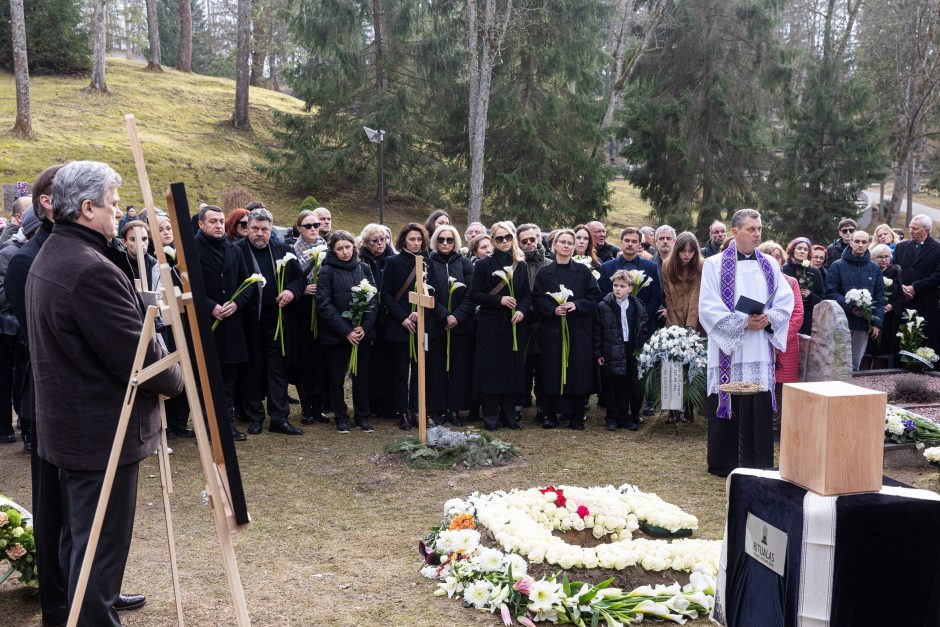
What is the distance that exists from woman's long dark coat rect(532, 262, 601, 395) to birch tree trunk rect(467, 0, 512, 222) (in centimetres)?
1312

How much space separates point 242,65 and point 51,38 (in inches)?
346

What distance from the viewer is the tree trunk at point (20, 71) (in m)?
24.4

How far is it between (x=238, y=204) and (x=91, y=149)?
14.0 meters

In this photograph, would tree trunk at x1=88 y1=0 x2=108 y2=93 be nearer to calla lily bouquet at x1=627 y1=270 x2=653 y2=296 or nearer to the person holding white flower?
calla lily bouquet at x1=627 y1=270 x2=653 y2=296

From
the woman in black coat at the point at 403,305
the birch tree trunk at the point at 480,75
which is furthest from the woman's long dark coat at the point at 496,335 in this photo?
the birch tree trunk at the point at 480,75

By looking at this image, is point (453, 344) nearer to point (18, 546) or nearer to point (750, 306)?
point (750, 306)

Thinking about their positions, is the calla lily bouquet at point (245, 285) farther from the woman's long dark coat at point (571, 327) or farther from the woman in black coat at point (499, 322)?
the woman's long dark coat at point (571, 327)

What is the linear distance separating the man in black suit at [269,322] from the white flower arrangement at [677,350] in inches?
150

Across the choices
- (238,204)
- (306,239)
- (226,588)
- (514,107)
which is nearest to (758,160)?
(514,107)

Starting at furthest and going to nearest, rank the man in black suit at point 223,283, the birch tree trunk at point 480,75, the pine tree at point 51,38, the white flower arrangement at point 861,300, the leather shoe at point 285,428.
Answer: the pine tree at point 51,38, the birch tree trunk at point 480,75, the white flower arrangement at point 861,300, the leather shoe at point 285,428, the man in black suit at point 223,283

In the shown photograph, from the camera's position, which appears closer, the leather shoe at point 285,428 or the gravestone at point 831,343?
the leather shoe at point 285,428

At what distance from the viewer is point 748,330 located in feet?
25.2

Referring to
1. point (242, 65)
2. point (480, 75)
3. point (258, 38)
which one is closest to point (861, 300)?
point (480, 75)

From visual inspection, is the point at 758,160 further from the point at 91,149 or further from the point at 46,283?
the point at 46,283
